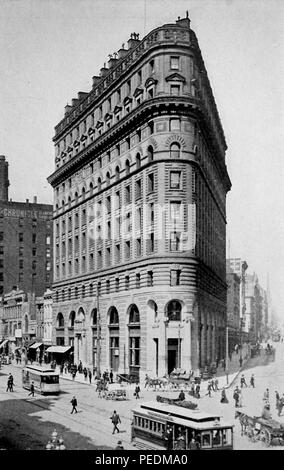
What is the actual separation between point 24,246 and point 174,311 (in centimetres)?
8606

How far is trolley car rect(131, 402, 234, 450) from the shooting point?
24469 millimetres

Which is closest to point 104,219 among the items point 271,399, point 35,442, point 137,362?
A: point 137,362

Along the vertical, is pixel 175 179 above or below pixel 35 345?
above

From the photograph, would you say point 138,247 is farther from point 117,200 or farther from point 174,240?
point 117,200

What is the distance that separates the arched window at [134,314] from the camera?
208 ft

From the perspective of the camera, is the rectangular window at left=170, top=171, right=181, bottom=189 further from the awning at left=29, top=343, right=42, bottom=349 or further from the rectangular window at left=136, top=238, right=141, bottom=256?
the awning at left=29, top=343, right=42, bottom=349

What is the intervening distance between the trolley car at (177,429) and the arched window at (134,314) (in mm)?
33766

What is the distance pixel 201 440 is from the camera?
2430 cm

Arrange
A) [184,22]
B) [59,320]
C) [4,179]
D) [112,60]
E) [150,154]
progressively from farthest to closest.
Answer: [4,179]
[59,320]
[112,60]
[150,154]
[184,22]

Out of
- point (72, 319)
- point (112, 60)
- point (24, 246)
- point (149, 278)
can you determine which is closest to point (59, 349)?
point (72, 319)

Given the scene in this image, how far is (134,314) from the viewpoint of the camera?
210 feet

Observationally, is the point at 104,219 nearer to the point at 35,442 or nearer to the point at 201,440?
the point at 35,442

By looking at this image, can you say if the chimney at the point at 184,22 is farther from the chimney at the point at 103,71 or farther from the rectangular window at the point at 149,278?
the rectangular window at the point at 149,278
